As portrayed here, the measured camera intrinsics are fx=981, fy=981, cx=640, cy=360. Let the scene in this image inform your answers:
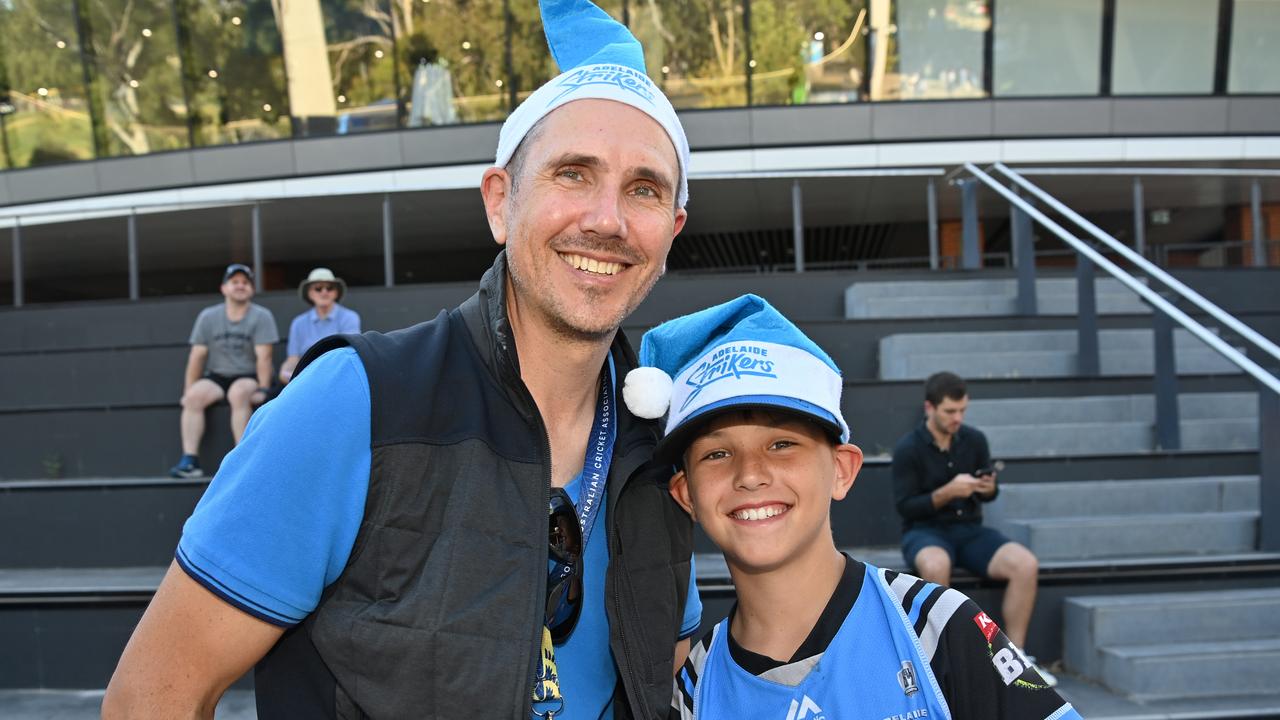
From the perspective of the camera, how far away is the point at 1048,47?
15.4m

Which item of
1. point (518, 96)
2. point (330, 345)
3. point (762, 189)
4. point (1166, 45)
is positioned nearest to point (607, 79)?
point (330, 345)

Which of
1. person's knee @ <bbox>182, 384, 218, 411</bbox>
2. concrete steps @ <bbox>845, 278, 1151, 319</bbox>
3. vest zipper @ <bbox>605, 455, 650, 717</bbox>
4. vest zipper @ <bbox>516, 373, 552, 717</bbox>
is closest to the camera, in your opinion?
vest zipper @ <bbox>516, 373, 552, 717</bbox>

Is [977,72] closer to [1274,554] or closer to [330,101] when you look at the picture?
[330,101]

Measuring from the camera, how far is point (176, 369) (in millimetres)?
8312

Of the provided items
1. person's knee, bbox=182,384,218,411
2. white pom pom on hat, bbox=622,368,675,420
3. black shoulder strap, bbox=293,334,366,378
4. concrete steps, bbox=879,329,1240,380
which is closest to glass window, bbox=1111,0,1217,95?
concrete steps, bbox=879,329,1240,380

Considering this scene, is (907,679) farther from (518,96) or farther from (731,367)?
(518,96)

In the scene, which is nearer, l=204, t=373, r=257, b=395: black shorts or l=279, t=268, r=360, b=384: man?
l=204, t=373, r=257, b=395: black shorts

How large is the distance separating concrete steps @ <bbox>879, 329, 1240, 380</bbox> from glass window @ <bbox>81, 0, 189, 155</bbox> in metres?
13.0

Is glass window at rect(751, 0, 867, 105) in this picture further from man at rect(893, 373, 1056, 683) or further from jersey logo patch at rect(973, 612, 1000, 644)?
jersey logo patch at rect(973, 612, 1000, 644)

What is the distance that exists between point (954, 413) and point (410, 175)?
Result: 11.6 metres

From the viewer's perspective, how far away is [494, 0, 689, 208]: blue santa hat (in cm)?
181

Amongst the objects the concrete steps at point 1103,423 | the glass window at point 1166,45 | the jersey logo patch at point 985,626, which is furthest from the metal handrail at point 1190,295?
the glass window at point 1166,45

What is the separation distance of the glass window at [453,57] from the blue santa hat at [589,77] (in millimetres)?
13313

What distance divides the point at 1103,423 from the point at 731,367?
5.34 m
